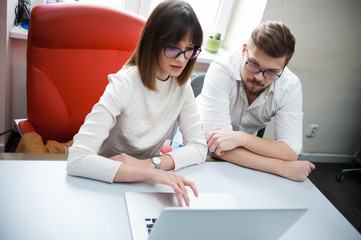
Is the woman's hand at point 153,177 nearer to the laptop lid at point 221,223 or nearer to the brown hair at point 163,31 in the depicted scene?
the laptop lid at point 221,223

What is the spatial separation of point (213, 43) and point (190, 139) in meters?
1.16

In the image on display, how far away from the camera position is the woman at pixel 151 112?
0.91 meters

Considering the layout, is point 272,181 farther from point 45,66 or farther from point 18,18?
point 18,18

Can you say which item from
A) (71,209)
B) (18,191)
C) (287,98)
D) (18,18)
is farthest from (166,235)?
(18,18)

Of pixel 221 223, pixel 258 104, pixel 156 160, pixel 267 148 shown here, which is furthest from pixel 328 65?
pixel 221 223

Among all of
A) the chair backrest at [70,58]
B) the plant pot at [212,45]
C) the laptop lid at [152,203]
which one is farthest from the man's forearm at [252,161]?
the plant pot at [212,45]

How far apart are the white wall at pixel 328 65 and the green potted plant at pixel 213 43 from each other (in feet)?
1.11

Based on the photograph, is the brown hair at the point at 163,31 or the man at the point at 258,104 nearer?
the brown hair at the point at 163,31

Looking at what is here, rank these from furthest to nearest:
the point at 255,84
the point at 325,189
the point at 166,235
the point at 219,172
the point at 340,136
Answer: the point at 340,136 → the point at 325,189 → the point at 255,84 → the point at 219,172 → the point at 166,235

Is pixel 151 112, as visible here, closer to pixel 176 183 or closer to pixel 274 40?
pixel 176 183

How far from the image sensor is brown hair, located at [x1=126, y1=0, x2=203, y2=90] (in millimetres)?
985

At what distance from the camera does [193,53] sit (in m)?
1.07

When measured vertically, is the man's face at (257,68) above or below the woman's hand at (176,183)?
above

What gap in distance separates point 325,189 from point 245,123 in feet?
Result: 4.74
